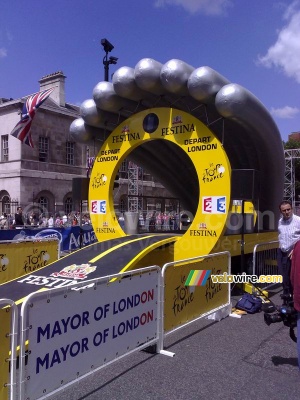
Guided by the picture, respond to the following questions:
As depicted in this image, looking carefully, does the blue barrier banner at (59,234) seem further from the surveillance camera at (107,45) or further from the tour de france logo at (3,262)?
the surveillance camera at (107,45)

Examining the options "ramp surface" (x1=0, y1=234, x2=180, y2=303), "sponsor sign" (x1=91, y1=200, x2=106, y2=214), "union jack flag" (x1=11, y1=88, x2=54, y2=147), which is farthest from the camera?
"union jack flag" (x1=11, y1=88, x2=54, y2=147)

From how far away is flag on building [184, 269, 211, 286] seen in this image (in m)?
5.72

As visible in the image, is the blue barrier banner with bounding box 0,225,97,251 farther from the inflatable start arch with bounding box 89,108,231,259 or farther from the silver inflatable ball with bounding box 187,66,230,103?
the silver inflatable ball with bounding box 187,66,230,103

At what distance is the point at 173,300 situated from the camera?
5.35 meters

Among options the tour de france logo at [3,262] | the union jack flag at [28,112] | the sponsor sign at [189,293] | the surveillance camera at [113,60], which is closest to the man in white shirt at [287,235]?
the sponsor sign at [189,293]

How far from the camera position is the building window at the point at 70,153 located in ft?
104

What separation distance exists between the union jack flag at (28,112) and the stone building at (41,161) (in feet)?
28.7

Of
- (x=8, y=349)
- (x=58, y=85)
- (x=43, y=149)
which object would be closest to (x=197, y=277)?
(x=8, y=349)

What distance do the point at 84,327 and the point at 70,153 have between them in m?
29.4

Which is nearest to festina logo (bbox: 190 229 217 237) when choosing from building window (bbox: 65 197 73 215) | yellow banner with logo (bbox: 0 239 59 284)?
yellow banner with logo (bbox: 0 239 59 284)

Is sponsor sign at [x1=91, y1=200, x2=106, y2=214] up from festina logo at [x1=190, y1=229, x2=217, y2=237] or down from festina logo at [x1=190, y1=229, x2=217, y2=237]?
up

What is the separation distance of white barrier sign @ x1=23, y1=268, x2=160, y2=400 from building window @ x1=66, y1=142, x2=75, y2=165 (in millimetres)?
28122

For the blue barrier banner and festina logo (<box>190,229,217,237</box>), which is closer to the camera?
festina logo (<box>190,229,217,237</box>)

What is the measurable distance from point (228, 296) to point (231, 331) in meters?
1.03
